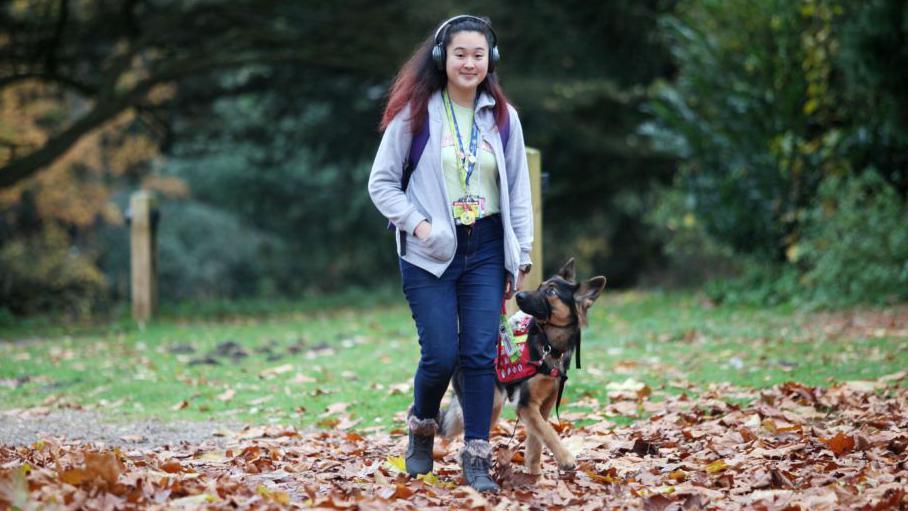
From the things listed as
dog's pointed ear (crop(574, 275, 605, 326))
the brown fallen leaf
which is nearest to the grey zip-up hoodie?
dog's pointed ear (crop(574, 275, 605, 326))

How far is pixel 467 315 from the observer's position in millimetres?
5031

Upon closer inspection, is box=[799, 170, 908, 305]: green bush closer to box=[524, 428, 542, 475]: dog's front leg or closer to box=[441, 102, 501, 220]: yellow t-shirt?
box=[524, 428, 542, 475]: dog's front leg

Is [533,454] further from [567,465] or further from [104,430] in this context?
[104,430]

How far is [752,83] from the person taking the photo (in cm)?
→ 1520

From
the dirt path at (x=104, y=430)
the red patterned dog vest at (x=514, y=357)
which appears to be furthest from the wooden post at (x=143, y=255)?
the red patterned dog vest at (x=514, y=357)

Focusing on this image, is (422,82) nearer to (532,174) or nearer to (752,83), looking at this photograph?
(532,174)

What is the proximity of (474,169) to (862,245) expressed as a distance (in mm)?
9783

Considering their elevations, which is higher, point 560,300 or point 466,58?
point 466,58

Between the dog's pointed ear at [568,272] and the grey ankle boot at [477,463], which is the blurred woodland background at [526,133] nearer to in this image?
the dog's pointed ear at [568,272]

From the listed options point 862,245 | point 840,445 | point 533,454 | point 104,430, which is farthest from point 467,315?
point 862,245

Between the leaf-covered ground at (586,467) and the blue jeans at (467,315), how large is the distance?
1.49ft

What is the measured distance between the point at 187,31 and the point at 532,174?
40.5 feet

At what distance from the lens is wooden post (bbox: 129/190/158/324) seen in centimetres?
1516

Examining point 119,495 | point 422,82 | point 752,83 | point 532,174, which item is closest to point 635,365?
point 532,174
